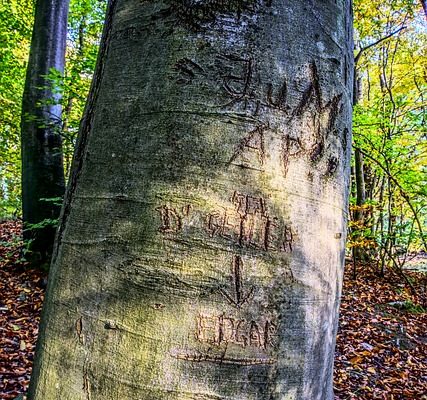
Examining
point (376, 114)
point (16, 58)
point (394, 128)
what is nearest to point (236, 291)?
point (376, 114)

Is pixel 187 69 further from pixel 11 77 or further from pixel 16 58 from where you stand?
pixel 16 58

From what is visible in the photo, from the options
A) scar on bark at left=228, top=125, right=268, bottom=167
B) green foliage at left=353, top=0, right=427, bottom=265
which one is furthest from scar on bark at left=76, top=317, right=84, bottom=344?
green foliage at left=353, top=0, right=427, bottom=265

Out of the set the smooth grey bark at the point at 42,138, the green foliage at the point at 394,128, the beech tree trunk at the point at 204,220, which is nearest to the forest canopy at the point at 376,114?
the green foliage at the point at 394,128

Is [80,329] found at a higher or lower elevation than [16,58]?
lower

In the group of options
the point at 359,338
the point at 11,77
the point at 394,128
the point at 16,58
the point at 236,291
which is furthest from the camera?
the point at 16,58

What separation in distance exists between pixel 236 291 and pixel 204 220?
14cm

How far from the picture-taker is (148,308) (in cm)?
65

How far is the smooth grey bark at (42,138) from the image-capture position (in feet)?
18.3

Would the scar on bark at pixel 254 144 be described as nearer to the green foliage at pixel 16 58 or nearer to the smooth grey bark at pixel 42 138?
the smooth grey bark at pixel 42 138

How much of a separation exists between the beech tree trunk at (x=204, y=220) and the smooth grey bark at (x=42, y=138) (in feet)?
17.1

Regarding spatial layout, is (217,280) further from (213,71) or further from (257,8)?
(257,8)

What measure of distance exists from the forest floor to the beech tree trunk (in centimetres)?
277

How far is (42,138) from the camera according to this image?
18.4ft

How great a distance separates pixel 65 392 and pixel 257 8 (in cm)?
81
